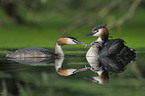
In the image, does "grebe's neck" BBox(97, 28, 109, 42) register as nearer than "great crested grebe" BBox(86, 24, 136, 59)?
No

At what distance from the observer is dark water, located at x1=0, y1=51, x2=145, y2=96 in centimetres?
512

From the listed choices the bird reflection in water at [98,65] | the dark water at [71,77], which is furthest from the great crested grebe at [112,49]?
the dark water at [71,77]

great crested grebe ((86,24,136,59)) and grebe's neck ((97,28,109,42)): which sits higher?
grebe's neck ((97,28,109,42))

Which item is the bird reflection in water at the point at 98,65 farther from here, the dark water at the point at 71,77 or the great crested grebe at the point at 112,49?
the great crested grebe at the point at 112,49

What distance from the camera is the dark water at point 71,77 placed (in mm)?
5121

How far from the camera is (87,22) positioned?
13.5 m

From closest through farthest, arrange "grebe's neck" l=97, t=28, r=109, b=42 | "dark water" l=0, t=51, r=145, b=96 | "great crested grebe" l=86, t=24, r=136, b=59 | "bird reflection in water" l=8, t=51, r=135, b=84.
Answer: "dark water" l=0, t=51, r=145, b=96
"bird reflection in water" l=8, t=51, r=135, b=84
"great crested grebe" l=86, t=24, r=136, b=59
"grebe's neck" l=97, t=28, r=109, b=42

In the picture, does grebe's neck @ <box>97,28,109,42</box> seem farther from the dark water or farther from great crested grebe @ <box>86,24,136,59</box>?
the dark water

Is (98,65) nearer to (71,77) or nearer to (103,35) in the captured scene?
(71,77)

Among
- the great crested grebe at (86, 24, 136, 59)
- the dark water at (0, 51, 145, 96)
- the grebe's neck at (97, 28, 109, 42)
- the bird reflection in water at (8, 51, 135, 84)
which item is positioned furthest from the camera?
the grebe's neck at (97, 28, 109, 42)

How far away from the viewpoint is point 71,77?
623 cm

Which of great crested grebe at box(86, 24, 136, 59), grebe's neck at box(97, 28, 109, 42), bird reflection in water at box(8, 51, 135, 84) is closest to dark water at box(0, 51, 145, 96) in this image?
bird reflection in water at box(8, 51, 135, 84)

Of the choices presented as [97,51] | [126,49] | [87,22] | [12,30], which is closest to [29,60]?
[97,51]

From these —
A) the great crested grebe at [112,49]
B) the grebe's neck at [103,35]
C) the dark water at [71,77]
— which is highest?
the grebe's neck at [103,35]
